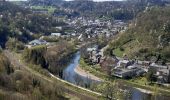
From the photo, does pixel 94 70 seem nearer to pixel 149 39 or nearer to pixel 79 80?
pixel 79 80

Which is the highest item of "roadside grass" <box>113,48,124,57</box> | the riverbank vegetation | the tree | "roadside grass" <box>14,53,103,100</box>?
the riverbank vegetation

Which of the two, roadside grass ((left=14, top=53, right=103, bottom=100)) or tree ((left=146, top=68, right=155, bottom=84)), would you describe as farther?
tree ((left=146, top=68, right=155, bottom=84))

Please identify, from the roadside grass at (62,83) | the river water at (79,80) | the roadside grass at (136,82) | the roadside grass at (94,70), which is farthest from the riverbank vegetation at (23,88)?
the roadside grass at (94,70)

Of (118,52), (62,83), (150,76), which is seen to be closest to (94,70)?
(62,83)

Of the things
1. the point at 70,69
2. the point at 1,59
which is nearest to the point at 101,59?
the point at 70,69

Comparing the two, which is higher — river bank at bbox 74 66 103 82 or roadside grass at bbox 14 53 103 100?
roadside grass at bbox 14 53 103 100

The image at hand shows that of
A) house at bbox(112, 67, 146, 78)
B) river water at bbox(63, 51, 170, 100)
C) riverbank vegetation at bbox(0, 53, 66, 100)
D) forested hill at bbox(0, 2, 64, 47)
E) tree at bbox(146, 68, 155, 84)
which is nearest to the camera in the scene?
riverbank vegetation at bbox(0, 53, 66, 100)

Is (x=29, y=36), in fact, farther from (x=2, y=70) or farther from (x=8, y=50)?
(x=2, y=70)

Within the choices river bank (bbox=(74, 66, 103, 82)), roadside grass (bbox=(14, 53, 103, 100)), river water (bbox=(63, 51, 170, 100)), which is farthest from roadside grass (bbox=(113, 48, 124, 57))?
roadside grass (bbox=(14, 53, 103, 100))

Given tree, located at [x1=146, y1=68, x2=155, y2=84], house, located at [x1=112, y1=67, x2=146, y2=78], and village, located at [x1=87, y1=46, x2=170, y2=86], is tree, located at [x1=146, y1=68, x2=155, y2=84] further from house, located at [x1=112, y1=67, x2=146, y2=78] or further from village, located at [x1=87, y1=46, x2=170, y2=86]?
house, located at [x1=112, y1=67, x2=146, y2=78]
